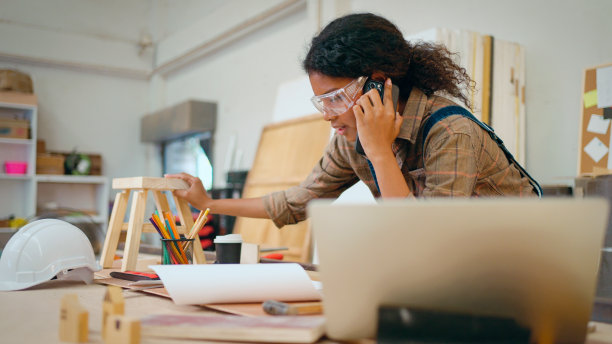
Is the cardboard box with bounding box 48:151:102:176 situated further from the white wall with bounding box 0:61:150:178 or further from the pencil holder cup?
the pencil holder cup

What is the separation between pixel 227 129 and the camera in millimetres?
5824

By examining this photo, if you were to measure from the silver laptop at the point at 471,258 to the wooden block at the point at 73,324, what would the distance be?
0.33 meters

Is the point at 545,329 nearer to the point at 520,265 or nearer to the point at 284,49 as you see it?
the point at 520,265

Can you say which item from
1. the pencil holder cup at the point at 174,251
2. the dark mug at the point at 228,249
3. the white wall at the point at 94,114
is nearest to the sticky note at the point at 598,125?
the dark mug at the point at 228,249

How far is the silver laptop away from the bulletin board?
208 cm

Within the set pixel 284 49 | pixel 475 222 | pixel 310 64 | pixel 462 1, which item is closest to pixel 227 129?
pixel 284 49

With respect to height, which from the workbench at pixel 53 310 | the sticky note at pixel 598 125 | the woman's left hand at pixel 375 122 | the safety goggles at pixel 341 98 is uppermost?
the sticky note at pixel 598 125

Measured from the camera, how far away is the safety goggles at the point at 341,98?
55.3 inches

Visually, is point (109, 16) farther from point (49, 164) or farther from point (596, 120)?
point (596, 120)

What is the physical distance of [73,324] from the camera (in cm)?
73

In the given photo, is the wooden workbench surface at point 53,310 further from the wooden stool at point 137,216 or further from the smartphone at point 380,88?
the smartphone at point 380,88

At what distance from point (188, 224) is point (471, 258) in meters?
1.17

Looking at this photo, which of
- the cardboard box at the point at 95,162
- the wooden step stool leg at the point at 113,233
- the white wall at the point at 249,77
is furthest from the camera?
the cardboard box at the point at 95,162

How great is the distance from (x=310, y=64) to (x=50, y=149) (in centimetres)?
640
